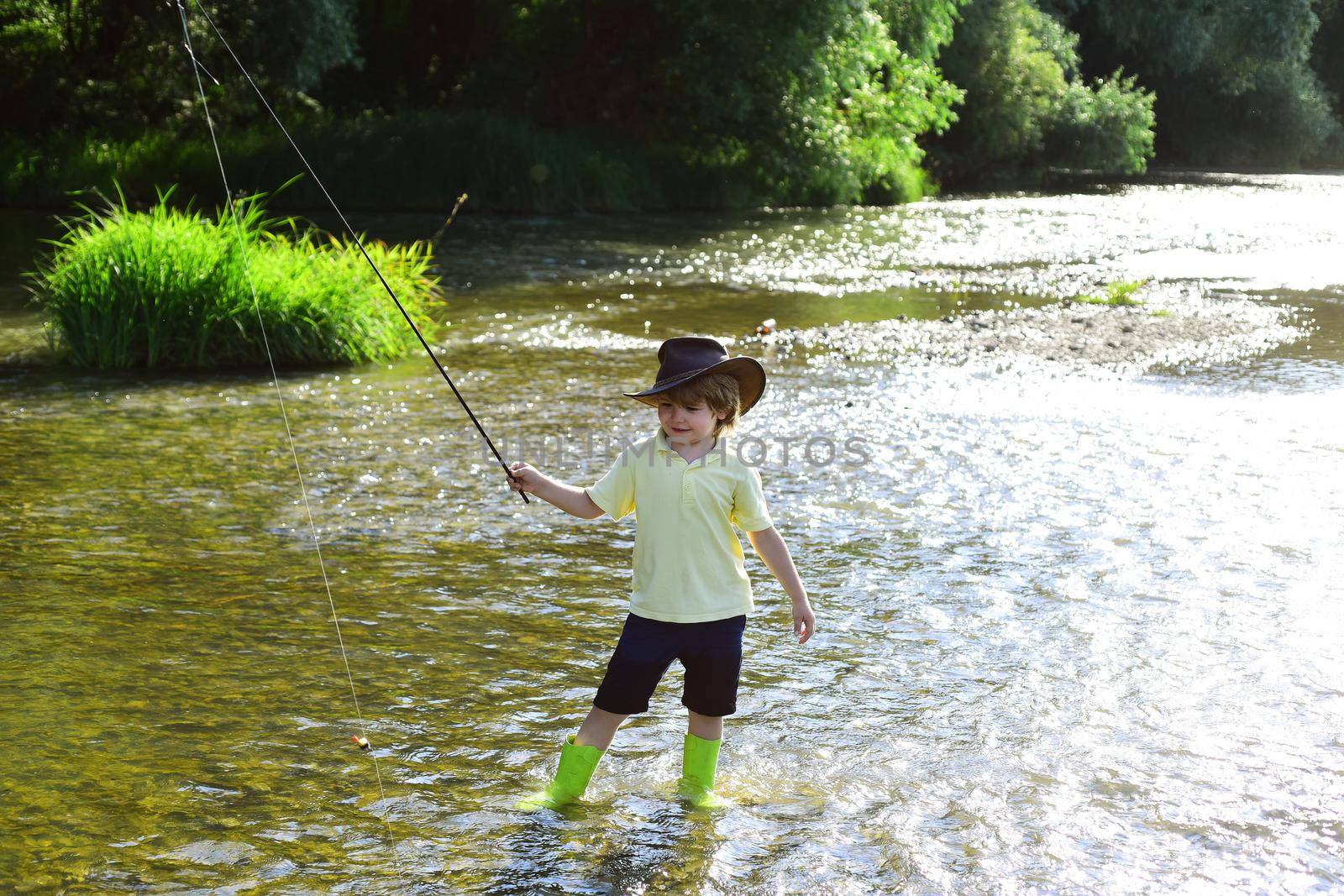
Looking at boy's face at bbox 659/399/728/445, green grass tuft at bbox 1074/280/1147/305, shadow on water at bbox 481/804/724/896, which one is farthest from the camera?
green grass tuft at bbox 1074/280/1147/305

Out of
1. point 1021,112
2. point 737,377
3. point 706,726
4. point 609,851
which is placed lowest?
point 609,851

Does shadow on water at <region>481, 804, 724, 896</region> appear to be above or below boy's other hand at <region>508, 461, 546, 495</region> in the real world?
below

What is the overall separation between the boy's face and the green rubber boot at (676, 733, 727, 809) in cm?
81

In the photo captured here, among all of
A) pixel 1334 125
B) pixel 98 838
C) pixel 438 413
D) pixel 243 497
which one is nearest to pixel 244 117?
pixel 438 413

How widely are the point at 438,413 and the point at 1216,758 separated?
5555 millimetres

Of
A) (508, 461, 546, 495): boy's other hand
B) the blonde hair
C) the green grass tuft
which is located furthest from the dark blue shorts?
the green grass tuft

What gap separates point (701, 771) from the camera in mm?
3779

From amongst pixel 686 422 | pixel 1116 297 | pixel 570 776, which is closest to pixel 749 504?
pixel 686 422

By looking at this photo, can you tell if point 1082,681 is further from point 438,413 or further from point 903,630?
point 438,413

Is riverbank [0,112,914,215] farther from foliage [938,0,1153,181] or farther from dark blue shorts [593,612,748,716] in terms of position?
dark blue shorts [593,612,748,716]

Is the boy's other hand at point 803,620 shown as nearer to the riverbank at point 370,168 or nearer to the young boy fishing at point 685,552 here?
the young boy fishing at point 685,552

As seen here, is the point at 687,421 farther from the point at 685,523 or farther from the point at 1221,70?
the point at 1221,70

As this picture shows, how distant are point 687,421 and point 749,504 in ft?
0.91

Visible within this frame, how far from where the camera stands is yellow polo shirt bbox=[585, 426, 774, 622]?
365 cm
